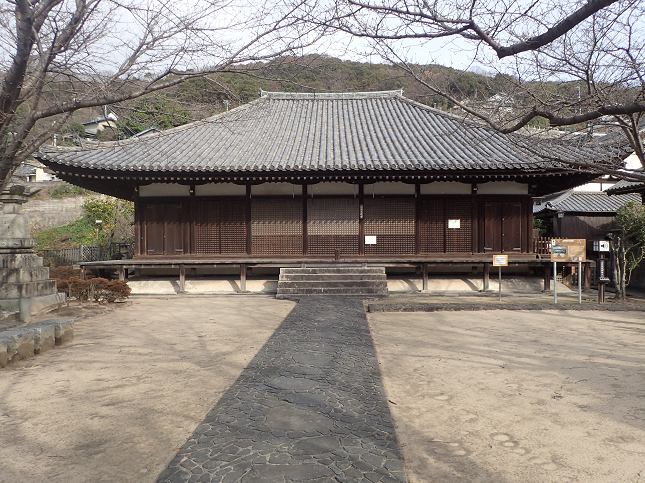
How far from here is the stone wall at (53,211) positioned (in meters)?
30.8

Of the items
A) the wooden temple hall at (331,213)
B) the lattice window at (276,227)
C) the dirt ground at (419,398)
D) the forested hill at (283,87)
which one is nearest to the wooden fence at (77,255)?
the wooden temple hall at (331,213)

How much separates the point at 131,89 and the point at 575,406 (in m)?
7.16

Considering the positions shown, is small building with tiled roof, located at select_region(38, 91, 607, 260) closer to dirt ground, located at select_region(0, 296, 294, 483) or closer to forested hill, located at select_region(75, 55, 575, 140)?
dirt ground, located at select_region(0, 296, 294, 483)

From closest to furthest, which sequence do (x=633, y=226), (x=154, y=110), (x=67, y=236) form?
1. (x=154, y=110)
2. (x=633, y=226)
3. (x=67, y=236)

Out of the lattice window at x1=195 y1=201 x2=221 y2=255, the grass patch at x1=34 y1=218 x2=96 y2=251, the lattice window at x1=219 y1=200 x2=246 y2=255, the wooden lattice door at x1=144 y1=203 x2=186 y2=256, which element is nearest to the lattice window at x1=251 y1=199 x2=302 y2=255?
the lattice window at x1=219 y1=200 x2=246 y2=255

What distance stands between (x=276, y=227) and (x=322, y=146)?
3.24 m

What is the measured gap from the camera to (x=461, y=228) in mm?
13336

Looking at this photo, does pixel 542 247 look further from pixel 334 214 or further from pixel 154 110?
pixel 154 110

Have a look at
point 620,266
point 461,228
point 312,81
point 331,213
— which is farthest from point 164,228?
point 620,266

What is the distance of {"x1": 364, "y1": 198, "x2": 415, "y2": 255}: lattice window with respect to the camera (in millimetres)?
13320

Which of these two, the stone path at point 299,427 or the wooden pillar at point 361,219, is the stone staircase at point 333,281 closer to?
the wooden pillar at point 361,219

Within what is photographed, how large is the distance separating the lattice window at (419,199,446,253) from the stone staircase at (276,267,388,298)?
6.87ft

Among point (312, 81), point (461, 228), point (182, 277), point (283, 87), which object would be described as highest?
point (312, 81)

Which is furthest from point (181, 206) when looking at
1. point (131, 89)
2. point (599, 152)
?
point (599, 152)
